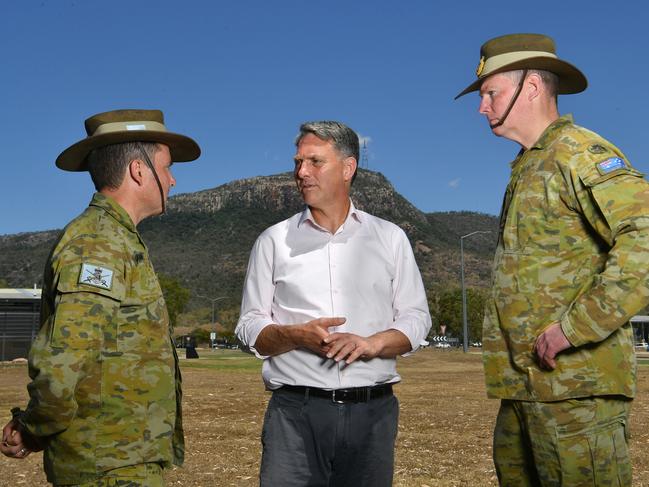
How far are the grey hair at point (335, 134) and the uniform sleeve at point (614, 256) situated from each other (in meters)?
1.35

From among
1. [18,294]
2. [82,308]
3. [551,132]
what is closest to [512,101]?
[551,132]

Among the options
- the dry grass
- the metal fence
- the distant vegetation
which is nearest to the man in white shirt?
the dry grass

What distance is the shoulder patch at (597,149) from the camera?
10.4ft

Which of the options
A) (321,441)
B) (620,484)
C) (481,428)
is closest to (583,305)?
(620,484)

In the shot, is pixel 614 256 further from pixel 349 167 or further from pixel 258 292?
pixel 258 292

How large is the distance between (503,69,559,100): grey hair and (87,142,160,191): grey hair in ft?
5.28

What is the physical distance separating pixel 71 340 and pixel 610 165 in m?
2.14

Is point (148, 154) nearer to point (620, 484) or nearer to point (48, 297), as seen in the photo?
point (48, 297)

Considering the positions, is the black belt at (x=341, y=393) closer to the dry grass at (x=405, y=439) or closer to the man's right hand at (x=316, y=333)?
the man's right hand at (x=316, y=333)

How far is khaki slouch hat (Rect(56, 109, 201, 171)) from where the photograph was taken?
3.57 meters

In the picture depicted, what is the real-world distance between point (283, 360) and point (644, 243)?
1.72 meters

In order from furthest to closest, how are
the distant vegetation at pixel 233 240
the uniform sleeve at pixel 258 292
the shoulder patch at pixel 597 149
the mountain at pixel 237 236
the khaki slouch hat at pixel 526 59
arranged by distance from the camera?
the mountain at pixel 237 236 → the distant vegetation at pixel 233 240 → the uniform sleeve at pixel 258 292 → the khaki slouch hat at pixel 526 59 → the shoulder patch at pixel 597 149

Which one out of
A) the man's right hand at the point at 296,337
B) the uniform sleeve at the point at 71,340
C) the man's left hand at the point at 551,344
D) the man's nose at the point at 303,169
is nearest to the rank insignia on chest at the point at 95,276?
the uniform sleeve at the point at 71,340

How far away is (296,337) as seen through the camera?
146 inches
